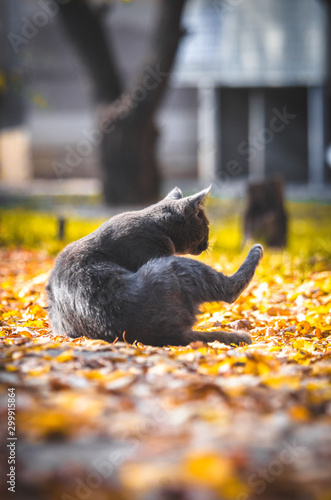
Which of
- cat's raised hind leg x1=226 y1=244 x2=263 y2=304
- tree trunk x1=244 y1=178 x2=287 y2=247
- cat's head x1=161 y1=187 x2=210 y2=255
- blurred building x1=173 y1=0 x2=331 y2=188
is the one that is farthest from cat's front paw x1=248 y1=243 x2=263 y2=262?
blurred building x1=173 y1=0 x2=331 y2=188

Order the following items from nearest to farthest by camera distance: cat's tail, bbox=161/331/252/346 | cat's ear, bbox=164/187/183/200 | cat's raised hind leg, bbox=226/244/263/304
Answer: cat's tail, bbox=161/331/252/346, cat's raised hind leg, bbox=226/244/263/304, cat's ear, bbox=164/187/183/200

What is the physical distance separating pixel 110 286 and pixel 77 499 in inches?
76.1

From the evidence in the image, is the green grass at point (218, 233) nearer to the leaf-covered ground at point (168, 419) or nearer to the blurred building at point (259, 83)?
the leaf-covered ground at point (168, 419)

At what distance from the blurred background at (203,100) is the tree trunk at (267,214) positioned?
20.2 feet

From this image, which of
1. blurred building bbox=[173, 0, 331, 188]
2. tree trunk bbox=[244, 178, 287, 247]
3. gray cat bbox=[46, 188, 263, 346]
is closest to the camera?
gray cat bbox=[46, 188, 263, 346]

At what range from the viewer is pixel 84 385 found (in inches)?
111

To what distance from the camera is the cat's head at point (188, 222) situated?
4.41 m

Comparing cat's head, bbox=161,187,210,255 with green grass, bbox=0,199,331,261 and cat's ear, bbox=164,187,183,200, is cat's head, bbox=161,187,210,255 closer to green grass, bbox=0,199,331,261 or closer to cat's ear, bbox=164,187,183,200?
cat's ear, bbox=164,187,183,200

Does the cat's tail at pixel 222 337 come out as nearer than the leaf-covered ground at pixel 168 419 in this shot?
No

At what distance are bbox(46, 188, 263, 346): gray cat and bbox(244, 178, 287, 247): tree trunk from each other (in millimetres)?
4239

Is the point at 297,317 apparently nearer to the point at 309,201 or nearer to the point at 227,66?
the point at 309,201

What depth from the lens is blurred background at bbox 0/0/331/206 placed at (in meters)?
17.5

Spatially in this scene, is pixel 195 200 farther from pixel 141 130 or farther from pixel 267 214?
pixel 141 130

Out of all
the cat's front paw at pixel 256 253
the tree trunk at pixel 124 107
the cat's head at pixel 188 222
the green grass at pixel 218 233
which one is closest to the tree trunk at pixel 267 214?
the green grass at pixel 218 233
